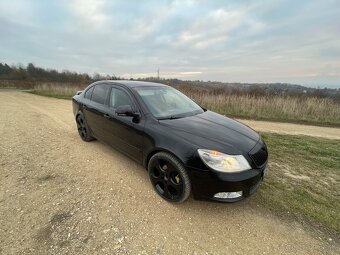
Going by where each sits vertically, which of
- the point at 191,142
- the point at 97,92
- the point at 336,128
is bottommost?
the point at 336,128

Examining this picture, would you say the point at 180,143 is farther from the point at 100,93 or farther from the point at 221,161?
the point at 100,93

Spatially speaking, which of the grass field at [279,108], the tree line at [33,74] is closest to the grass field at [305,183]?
the grass field at [279,108]

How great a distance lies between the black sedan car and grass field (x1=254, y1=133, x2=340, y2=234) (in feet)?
2.24

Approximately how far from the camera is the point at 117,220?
2.64m

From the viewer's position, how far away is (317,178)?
3.84 metres

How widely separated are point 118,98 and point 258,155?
8.69ft

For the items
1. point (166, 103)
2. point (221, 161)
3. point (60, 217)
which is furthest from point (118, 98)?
point (221, 161)

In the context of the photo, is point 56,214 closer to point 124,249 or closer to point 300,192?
point 124,249

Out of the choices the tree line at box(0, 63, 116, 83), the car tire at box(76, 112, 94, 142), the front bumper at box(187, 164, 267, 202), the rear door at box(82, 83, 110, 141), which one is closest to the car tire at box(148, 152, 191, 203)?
the front bumper at box(187, 164, 267, 202)

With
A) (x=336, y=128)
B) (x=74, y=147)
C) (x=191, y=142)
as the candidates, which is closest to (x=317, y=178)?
(x=191, y=142)

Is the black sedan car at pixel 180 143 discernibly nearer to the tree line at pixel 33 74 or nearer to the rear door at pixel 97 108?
the rear door at pixel 97 108

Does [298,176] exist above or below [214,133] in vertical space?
below

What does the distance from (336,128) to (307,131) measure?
6.28 feet

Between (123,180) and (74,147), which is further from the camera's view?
(74,147)
